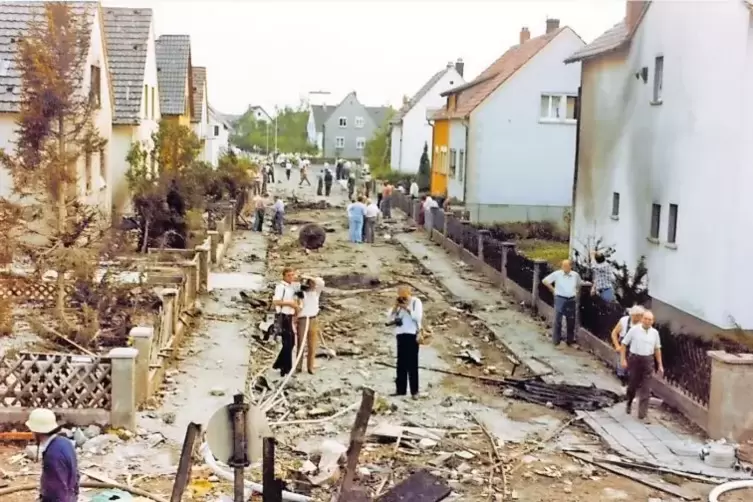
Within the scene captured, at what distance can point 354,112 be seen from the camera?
11994 cm

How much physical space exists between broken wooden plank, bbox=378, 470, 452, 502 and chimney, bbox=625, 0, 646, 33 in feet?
48.1

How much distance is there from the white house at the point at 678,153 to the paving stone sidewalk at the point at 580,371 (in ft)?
9.17

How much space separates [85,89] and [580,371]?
52.8 ft

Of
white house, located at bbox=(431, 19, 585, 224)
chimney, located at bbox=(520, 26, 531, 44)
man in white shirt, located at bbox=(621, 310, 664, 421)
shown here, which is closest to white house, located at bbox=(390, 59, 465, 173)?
chimney, located at bbox=(520, 26, 531, 44)

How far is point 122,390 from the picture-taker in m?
10.5

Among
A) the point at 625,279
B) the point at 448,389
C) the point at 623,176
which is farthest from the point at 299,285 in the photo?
the point at 623,176

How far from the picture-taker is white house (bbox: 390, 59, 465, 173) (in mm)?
60062

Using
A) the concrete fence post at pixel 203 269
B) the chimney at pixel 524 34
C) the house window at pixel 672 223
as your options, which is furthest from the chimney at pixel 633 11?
the chimney at pixel 524 34

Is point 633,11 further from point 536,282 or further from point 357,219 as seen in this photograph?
point 357,219

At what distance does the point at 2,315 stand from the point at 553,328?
9.36 m

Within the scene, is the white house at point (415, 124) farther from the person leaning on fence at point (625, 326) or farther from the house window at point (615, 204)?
the person leaning on fence at point (625, 326)

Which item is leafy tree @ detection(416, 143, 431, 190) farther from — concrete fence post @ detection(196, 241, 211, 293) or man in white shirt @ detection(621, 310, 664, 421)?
man in white shirt @ detection(621, 310, 664, 421)

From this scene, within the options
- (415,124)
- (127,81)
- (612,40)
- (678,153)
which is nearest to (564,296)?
(678,153)

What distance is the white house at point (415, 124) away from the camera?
60.1m
